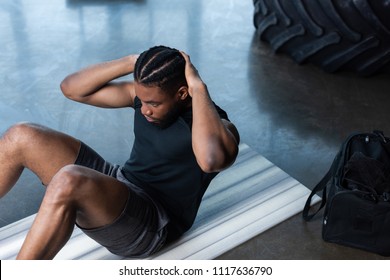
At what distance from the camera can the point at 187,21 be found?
4.73m

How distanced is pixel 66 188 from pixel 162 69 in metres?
0.54

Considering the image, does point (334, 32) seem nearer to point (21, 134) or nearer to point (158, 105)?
point (158, 105)

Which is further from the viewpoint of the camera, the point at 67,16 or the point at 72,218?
the point at 67,16

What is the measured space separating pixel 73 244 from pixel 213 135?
2.88 ft

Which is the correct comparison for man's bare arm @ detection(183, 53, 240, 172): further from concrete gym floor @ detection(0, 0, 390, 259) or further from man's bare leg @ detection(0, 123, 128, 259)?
concrete gym floor @ detection(0, 0, 390, 259)

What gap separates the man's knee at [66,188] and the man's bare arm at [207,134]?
43cm

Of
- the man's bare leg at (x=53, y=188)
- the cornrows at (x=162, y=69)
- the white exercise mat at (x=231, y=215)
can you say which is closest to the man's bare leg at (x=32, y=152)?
the man's bare leg at (x=53, y=188)

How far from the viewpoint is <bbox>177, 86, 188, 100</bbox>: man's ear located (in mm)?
1943

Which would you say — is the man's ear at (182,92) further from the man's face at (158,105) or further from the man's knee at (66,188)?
the man's knee at (66,188)

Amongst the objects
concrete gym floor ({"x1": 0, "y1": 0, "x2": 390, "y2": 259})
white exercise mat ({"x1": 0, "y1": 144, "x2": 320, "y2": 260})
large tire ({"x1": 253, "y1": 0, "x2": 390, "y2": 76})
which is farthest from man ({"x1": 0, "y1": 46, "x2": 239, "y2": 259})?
large tire ({"x1": 253, "y1": 0, "x2": 390, "y2": 76})

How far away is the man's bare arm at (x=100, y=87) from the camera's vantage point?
84.8 inches

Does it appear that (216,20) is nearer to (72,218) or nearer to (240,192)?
(240,192)

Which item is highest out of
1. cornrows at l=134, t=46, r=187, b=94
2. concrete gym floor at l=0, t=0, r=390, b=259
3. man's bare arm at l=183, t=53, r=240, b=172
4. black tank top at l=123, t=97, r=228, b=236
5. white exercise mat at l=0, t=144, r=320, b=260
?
cornrows at l=134, t=46, r=187, b=94

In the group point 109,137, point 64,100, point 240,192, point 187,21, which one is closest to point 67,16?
point 187,21
